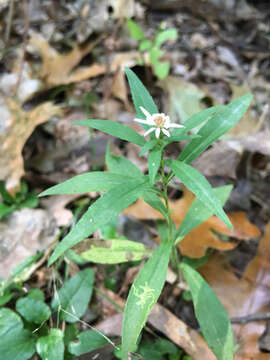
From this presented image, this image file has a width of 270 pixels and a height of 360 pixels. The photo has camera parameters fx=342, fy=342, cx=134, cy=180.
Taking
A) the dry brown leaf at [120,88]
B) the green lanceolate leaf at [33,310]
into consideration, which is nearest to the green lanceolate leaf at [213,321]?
the green lanceolate leaf at [33,310]

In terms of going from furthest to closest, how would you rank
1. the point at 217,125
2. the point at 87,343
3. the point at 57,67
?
the point at 57,67, the point at 87,343, the point at 217,125

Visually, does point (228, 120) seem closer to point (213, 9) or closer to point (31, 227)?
point (31, 227)

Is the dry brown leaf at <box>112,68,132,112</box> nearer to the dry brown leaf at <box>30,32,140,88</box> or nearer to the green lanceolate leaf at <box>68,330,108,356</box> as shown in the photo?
the dry brown leaf at <box>30,32,140,88</box>

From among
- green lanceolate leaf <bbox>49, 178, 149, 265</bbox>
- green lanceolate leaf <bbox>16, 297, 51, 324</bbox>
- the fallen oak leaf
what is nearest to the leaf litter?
the fallen oak leaf

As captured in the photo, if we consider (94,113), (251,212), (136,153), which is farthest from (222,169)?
(94,113)

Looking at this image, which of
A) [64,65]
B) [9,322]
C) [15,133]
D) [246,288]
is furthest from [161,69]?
[9,322]

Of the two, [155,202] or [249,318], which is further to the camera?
[249,318]

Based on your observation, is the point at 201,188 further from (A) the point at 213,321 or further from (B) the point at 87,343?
(B) the point at 87,343

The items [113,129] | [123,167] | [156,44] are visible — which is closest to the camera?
[113,129]

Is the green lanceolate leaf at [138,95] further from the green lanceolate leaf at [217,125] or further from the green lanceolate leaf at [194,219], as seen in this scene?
the green lanceolate leaf at [194,219]

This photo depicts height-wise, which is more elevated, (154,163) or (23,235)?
(154,163)
